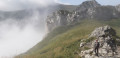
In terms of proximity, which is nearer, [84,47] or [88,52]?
[88,52]

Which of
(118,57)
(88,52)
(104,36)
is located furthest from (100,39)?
(118,57)

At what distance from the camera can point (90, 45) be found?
10994 cm

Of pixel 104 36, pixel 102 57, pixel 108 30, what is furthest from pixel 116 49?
pixel 108 30

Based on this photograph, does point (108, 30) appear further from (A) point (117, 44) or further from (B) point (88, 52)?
(B) point (88, 52)

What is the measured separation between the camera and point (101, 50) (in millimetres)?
94250

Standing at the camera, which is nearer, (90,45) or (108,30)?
(90,45)

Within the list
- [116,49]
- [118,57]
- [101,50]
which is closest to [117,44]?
[116,49]

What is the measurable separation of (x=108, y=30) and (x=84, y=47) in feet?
87.7

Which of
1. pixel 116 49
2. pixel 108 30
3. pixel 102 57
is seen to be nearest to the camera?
pixel 102 57

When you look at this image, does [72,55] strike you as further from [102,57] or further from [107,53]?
[102,57]

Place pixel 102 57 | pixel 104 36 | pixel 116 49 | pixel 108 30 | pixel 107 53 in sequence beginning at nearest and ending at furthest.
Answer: pixel 102 57
pixel 107 53
pixel 116 49
pixel 104 36
pixel 108 30

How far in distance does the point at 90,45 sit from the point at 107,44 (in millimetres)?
11561

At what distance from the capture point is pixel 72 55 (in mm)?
110875

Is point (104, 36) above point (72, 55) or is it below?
above
